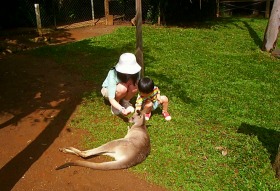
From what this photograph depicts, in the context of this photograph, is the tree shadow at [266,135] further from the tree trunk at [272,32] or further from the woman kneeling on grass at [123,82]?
the tree trunk at [272,32]

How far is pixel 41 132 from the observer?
495cm

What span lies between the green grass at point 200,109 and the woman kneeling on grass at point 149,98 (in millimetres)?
176

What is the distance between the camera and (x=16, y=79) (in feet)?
23.7

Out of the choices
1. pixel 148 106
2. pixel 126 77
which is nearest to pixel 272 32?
pixel 148 106

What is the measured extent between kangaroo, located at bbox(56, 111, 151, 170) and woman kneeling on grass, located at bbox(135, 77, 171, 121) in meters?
0.66

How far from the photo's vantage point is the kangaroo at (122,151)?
3.96 m

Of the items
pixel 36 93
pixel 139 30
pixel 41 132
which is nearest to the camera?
pixel 41 132

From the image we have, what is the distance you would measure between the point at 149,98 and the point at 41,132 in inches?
70.8

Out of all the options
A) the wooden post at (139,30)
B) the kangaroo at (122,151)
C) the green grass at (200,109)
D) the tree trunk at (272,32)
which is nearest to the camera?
the kangaroo at (122,151)

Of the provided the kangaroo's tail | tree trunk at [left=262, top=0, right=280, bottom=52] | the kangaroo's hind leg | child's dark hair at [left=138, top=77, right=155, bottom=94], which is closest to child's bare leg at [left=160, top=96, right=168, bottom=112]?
child's dark hair at [left=138, top=77, right=155, bottom=94]

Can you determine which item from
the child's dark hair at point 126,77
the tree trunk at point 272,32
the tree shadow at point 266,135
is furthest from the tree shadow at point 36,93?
the tree trunk at point 272,32

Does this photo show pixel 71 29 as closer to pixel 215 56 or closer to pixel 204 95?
pixel 215 56

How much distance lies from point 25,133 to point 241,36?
9.77 m

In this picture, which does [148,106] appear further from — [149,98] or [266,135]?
[266,135]
